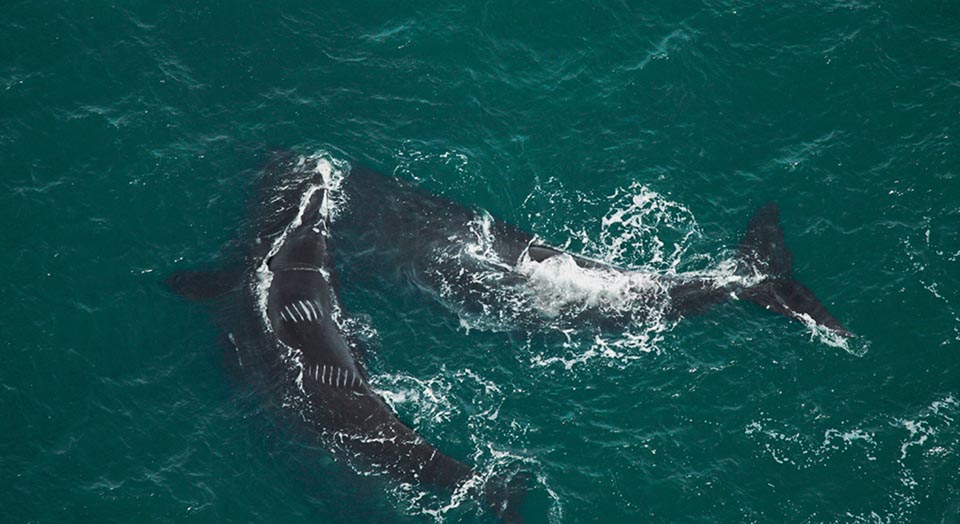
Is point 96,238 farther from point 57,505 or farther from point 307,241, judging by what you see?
point 57,505

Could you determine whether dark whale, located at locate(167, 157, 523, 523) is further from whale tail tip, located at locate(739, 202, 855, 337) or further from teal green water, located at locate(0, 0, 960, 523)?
whale tail tip, located at locate(739, 202, 855, 337)

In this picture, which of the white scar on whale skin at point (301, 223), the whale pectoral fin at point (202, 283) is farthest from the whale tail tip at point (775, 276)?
the whale pectoral fin at point (202, 283)

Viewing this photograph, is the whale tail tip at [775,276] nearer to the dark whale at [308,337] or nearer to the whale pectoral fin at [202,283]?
the dark whale at [308,337]

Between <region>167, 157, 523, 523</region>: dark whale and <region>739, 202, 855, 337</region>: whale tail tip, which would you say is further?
<region>739, 202, 855, 337</region>: whale tail tip

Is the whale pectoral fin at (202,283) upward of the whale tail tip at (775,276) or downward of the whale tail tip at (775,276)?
downward

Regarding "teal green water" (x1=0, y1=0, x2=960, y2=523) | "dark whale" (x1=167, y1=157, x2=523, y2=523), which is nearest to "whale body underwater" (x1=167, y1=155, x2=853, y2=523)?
"dark whale" (x1=167, y1=157, x2=523, y2=523)
